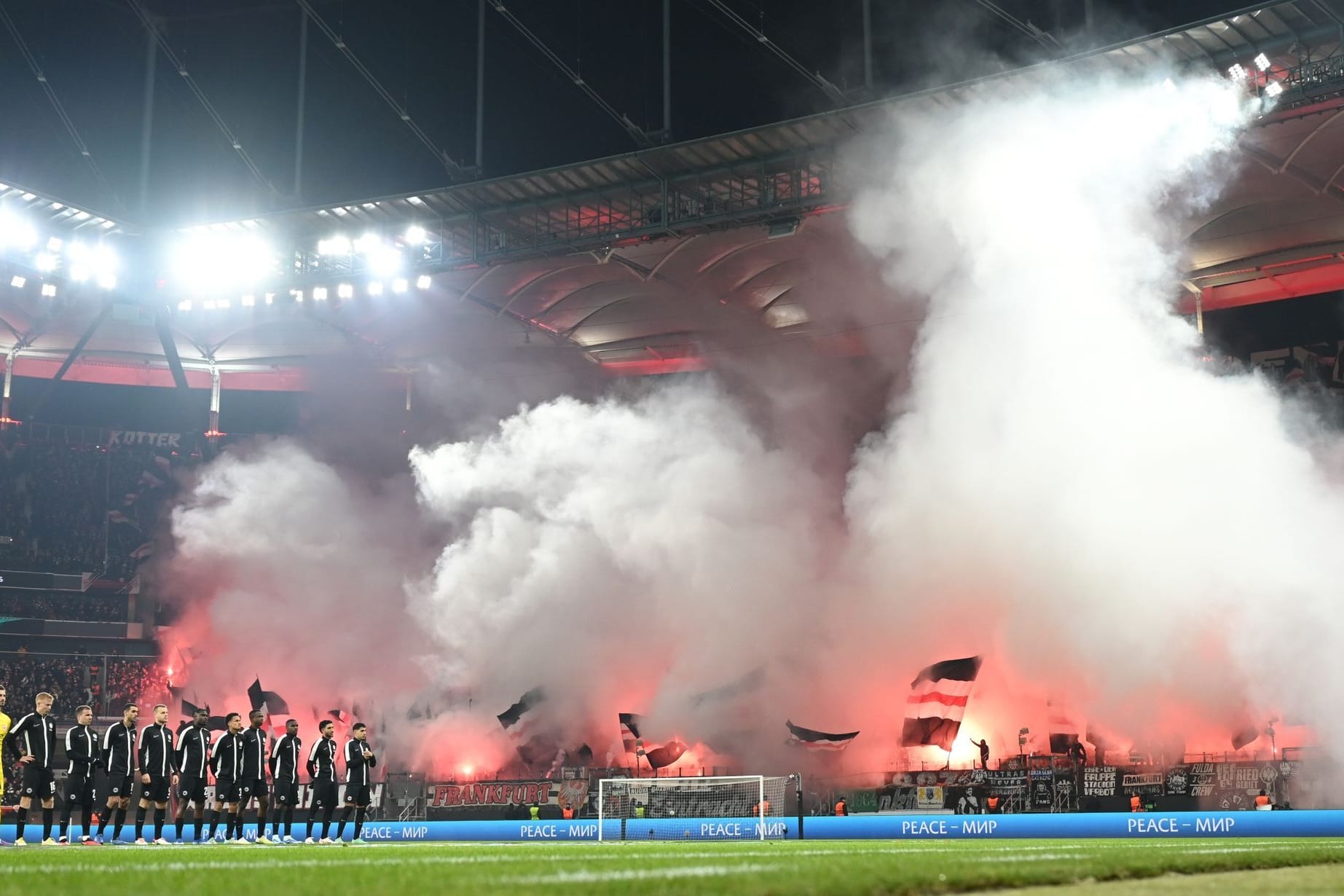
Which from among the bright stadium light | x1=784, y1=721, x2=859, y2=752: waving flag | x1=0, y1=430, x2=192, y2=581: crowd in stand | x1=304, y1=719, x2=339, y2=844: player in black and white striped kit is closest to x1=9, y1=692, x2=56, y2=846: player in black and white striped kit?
x1=304, y1=719, x2=339, y2=844: player in black and white striped kit

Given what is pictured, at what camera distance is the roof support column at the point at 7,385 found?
39.0 meters

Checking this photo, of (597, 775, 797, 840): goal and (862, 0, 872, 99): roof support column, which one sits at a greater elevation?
(862, 0, 872, 99): roof support column

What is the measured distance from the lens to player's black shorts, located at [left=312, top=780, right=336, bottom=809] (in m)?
16.2

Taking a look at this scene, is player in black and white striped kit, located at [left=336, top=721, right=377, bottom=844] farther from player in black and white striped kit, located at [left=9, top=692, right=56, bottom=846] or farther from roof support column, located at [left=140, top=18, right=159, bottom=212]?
roof support column, located at [left=140, top=18, right=159, bottom=212]

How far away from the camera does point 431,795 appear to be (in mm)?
26375

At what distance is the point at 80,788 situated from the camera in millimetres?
16141

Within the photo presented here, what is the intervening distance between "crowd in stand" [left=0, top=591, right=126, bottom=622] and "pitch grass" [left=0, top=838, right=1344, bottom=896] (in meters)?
29.0

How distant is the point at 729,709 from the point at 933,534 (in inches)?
262

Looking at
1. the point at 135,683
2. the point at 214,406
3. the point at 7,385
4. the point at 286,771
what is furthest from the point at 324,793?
the point at 7,385

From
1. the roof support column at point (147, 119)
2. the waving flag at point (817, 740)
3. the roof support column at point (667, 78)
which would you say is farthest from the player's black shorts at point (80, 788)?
the roof support column at point (147, 119)

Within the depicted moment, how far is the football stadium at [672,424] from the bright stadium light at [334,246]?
0.27 meters

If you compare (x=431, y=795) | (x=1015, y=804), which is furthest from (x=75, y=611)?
(x=1015, y=804)

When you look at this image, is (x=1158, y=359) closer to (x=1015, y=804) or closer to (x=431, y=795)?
(x=1015, y=804)

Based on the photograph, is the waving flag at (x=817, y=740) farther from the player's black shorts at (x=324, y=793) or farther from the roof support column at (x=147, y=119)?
the roof support column at (x=147, y=119)
